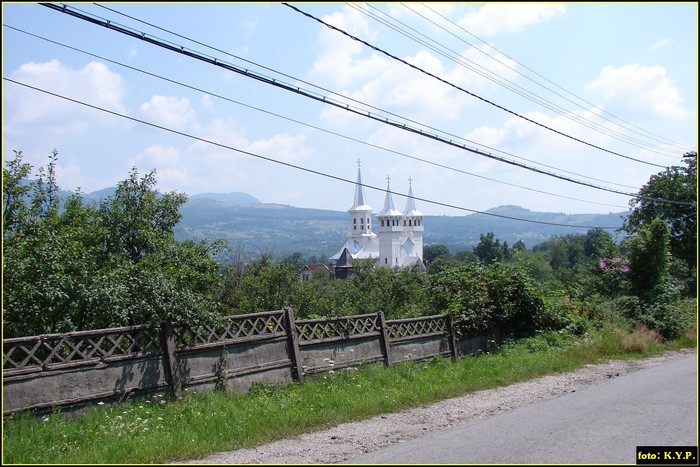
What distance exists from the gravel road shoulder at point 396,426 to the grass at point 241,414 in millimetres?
241

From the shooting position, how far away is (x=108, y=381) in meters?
9.09

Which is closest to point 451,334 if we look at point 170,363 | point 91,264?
point 170,363

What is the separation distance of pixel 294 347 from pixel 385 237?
145637 millimetres

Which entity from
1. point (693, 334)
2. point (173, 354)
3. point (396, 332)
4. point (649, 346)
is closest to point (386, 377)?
point (396, 332)

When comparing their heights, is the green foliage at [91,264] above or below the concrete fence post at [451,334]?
above

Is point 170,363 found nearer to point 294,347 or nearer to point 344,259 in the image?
point 294,347

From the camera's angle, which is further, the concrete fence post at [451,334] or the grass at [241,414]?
the concrete fence post at [451,334]

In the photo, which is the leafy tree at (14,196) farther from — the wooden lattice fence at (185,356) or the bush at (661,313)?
the bush at (661,313)

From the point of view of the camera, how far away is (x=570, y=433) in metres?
8.12

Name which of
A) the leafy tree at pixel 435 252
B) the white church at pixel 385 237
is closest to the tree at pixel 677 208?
the white church at pixel 385 237

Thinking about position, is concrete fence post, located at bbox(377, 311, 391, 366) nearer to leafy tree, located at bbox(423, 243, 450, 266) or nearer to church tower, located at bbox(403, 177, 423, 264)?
church tower, located at bbox(403, 177, 423, 264)

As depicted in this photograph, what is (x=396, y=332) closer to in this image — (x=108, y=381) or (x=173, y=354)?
(x=173, y=354)

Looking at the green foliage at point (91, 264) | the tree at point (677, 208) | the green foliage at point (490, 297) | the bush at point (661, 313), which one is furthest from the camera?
the tree at point (677, 208)

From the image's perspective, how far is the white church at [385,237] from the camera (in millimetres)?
155000
